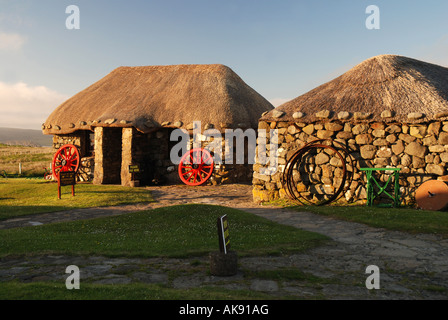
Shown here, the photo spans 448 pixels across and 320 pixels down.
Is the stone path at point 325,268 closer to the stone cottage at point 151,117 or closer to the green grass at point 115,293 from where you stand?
the green grass at point 115,293

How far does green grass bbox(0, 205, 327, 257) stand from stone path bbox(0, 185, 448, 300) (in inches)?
15.6

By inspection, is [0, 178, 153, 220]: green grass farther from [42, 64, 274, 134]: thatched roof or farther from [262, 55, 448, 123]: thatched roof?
[262, 55, 448, 123]: thatched roof

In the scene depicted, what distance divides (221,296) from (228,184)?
14836 mm

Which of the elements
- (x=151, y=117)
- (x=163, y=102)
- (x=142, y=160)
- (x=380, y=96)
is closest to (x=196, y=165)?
(x=142, y=160)

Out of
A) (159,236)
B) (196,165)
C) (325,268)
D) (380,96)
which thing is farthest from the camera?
(196,165)

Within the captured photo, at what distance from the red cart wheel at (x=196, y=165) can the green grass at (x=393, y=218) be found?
8165mm

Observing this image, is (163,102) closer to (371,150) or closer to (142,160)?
(142,160)

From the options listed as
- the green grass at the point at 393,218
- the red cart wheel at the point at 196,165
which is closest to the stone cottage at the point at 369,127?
the green grass at the point at 393,218

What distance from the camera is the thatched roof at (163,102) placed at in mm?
19281

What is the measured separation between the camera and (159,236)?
24.9ft

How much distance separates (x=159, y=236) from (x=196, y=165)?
11.3 meters

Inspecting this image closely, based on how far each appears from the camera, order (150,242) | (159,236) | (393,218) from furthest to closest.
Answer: (393,218)
(159,236)
(150,242)

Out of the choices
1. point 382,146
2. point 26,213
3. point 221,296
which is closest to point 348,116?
point 382,146
